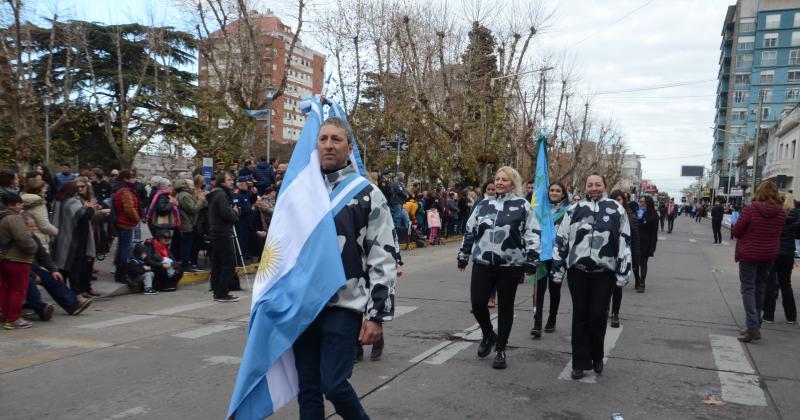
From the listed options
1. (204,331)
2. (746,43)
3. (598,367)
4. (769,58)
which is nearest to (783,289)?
(598,367)

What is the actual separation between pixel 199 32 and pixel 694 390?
75.5 feet

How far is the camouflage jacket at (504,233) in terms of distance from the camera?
5715mm

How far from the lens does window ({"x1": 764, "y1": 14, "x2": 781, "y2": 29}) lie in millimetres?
90006

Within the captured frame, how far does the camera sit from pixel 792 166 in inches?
1975

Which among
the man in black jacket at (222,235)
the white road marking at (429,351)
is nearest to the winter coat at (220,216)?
the man in black jacket at (222,235)

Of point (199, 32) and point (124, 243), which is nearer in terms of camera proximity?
point (124, 243)

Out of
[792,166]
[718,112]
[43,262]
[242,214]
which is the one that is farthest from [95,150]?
[718,112]

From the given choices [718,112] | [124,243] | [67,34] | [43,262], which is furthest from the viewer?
[718,112]

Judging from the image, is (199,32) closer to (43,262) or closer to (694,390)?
(43,262)

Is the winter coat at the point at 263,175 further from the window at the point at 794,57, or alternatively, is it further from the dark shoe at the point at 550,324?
the window at the point at 794,57

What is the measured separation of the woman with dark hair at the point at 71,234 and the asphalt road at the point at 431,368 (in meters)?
0.66

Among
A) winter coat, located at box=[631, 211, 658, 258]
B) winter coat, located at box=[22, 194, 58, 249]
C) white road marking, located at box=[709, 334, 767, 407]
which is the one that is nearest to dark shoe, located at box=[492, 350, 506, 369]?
white road marking, located at box=[709, 334, 767, 407]

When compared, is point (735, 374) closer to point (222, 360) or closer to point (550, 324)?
point (550, 324)

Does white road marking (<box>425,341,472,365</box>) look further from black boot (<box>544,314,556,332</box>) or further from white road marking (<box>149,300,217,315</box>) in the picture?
white road marking (<box>149,300,217,315</box>)
